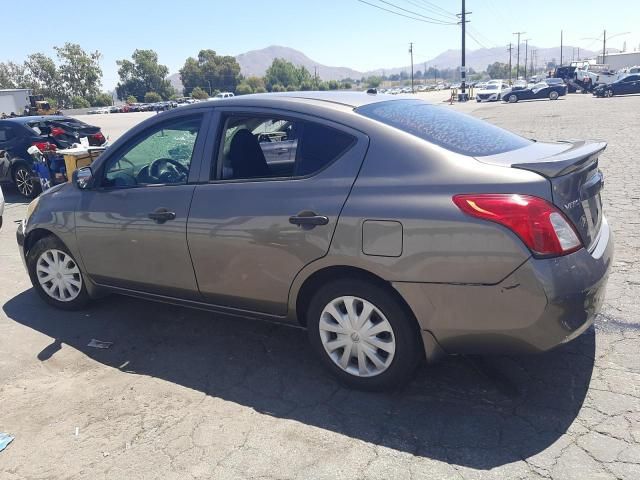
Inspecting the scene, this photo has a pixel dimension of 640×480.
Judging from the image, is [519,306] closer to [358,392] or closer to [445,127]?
[358,392]

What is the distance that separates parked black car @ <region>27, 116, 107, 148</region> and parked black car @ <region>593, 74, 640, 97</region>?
36.9m

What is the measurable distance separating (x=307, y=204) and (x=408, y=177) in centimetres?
61

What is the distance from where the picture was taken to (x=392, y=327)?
2.96 meters

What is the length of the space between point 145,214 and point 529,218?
2.55 meters

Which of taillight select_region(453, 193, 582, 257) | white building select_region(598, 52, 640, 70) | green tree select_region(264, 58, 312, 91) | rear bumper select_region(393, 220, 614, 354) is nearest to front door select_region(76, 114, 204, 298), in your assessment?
rear bumper select_region(393, 220, 614, 354)

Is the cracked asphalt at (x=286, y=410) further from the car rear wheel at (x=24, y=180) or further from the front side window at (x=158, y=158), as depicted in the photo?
the car rear wheel at (x=24, y=180)

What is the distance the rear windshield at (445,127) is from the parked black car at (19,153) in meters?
8.71

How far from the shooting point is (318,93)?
12.3 ft

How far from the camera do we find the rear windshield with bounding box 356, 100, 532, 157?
10.1ft

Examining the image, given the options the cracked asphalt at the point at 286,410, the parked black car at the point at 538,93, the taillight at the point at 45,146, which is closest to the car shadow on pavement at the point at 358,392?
the cracked asphalt at the point at 286,410

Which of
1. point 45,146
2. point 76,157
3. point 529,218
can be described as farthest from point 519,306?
point 45,146

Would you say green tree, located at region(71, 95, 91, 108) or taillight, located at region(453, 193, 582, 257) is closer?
taillight, located at region(453, 193, 582, 257)

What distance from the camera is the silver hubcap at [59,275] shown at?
14.9ft

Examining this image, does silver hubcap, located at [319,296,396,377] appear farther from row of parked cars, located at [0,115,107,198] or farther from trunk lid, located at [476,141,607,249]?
row of parked cars, located at [0,115,107,198]
